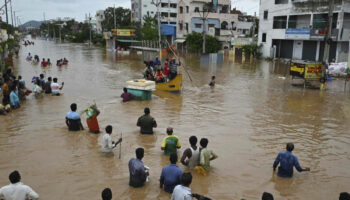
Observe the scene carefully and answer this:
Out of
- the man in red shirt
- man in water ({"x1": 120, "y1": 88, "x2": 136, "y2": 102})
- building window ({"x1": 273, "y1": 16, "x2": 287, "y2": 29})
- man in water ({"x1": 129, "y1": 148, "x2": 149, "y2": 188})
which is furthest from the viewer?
building window ({"x1": 273, "y1": 16, "x2": 287, "y2": 29})

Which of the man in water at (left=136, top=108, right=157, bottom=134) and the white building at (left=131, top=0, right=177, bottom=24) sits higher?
the white building at (left=131, top=0, right=177, bottom=24)

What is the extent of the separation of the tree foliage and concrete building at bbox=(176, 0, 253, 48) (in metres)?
5.03

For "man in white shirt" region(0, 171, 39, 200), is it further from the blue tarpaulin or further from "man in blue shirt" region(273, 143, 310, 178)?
the blue tarpaulin

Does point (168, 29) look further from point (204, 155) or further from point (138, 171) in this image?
point (138, 171)

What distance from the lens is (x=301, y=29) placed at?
127 feet

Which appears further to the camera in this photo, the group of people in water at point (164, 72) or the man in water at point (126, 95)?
the group of people in water at point (164, 72)

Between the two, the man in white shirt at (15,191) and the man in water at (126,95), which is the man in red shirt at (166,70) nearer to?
the man in water at (126,95)

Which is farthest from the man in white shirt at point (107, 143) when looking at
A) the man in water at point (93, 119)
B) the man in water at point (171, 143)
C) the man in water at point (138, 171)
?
the man in water at point (93, 119)

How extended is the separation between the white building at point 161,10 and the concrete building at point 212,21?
15467 mm

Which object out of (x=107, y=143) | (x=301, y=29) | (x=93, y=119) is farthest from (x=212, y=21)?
(x=107, y=143)

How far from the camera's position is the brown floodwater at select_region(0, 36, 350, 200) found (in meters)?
7.21

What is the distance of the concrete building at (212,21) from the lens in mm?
58906

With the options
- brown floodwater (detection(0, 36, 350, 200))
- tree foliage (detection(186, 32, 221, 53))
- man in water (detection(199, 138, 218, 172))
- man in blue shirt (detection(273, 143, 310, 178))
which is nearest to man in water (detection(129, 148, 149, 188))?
brown floodwater (detection(0, 36, 350, 200))

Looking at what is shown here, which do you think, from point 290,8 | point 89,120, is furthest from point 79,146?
point 290,8
